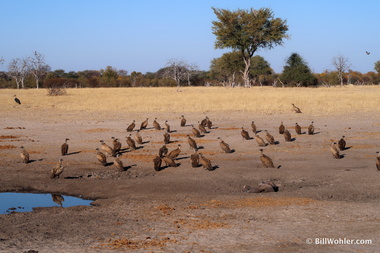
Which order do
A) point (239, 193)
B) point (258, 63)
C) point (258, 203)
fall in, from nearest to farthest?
point (258, 203)
point (239, 193)
point (258, 63)

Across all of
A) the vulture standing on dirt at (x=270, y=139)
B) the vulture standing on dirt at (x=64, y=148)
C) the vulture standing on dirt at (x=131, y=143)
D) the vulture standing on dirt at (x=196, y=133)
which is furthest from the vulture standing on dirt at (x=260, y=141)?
the vulture standing on dirt at (x=64, y=148)

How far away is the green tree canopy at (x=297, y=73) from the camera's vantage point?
58.4m

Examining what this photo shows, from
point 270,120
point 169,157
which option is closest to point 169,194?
point 169,157

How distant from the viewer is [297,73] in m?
58.5

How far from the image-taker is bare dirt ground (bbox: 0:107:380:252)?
8.58 meters

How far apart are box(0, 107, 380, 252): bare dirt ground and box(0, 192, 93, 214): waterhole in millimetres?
342

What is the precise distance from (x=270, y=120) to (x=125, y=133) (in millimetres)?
7230

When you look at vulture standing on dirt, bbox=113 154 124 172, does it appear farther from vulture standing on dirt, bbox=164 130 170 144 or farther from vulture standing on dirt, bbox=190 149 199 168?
vulture standing on dirt, bbox=164 130 170 144

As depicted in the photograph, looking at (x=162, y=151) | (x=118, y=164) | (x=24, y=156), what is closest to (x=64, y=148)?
(x=24, y=156)

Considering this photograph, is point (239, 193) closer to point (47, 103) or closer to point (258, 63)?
point (47, 103)

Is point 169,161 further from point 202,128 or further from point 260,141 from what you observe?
point 202,128

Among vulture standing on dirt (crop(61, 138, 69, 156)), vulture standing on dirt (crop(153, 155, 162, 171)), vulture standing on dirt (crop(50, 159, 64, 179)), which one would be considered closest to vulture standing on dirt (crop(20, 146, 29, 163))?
vulture standing on dirt (crop(61, 138, 69, 156))

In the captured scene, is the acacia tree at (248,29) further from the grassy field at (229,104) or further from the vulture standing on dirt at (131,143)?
the vulture standing on dirt at (131,143)

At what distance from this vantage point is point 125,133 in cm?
2180
